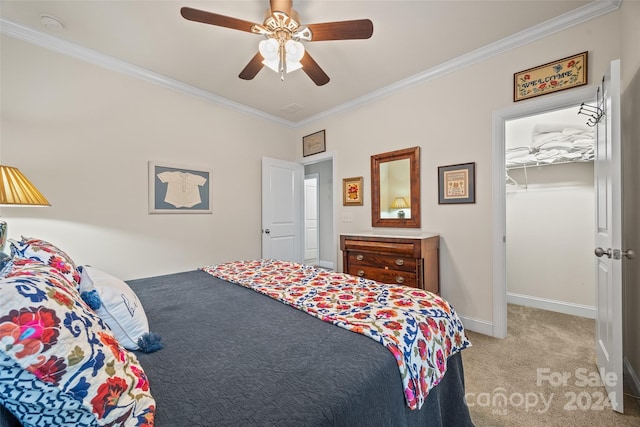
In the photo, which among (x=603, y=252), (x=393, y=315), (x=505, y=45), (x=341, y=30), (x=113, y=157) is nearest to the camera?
(x=393, y=315)

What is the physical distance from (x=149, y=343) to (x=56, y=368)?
1.67 ft

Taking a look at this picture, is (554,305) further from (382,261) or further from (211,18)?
(211,18)

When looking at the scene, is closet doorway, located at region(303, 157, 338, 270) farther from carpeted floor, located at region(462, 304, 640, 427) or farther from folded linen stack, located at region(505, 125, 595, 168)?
carpeted floor, located at region(462, 304, 640, 427)

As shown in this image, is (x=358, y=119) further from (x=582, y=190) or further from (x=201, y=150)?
(x=582, y=190)

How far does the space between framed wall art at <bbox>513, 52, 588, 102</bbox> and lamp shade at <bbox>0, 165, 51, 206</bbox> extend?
3890 mm

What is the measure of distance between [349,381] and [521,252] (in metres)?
3.71

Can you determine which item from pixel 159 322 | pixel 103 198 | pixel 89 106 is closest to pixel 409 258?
pixel 159 322

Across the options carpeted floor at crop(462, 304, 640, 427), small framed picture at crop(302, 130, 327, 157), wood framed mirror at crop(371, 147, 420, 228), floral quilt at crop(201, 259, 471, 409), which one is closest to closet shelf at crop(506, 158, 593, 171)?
wood framed mirror at crop(371, 147, 420, 228)

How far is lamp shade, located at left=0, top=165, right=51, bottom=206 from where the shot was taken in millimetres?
1673

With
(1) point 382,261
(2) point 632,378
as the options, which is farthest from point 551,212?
(1) point 382,261

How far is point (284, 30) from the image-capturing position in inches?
76.4

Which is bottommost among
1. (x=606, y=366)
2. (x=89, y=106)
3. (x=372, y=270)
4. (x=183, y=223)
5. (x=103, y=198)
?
(x=606, y=366)

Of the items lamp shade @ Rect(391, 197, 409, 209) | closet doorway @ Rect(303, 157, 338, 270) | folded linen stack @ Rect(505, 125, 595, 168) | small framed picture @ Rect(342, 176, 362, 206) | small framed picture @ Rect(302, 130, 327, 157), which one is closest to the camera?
folded linen stack @ Rect(505, 125, 595, 168)

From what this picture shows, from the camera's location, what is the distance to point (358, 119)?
12.3 ft
